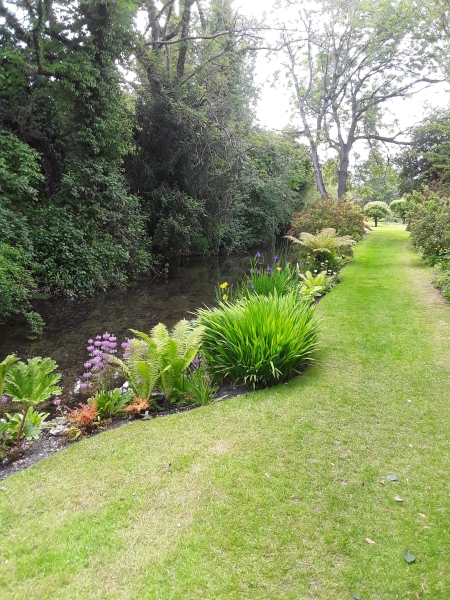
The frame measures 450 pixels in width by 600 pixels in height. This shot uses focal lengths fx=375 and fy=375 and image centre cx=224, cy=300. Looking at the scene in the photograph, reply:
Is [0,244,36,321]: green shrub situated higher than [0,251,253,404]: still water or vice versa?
[0,244,36,321]: green shrub

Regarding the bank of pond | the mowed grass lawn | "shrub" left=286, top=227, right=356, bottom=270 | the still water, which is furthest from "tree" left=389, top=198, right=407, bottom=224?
the mowed grass lawn

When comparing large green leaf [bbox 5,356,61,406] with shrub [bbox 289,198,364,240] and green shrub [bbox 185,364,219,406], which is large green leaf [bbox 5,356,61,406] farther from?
shrub [bbox 289,198,364,240]

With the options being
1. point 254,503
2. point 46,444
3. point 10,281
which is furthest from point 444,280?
point 10,281

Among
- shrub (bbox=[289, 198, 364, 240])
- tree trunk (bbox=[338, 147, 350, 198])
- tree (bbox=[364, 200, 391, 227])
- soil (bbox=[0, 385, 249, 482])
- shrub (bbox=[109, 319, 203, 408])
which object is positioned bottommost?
soil (bbox=[0, 385, 249, 482])

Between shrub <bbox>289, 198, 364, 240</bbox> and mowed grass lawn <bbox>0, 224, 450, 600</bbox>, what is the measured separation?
30.4 feet

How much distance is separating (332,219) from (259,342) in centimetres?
981

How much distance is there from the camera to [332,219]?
1276 cm

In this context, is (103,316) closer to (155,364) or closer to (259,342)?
(155,364)

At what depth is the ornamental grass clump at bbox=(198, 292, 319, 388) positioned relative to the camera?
414cm

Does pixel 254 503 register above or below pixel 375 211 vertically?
below

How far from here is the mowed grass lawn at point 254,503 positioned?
1910mm

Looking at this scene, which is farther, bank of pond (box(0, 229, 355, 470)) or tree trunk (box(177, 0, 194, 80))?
tree trunk (box(177, 0, 194, 80))

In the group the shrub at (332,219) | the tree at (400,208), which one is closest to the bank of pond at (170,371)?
the shrub at (332,219)

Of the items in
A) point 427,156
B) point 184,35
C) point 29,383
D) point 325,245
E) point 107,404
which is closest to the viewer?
point 29,383
